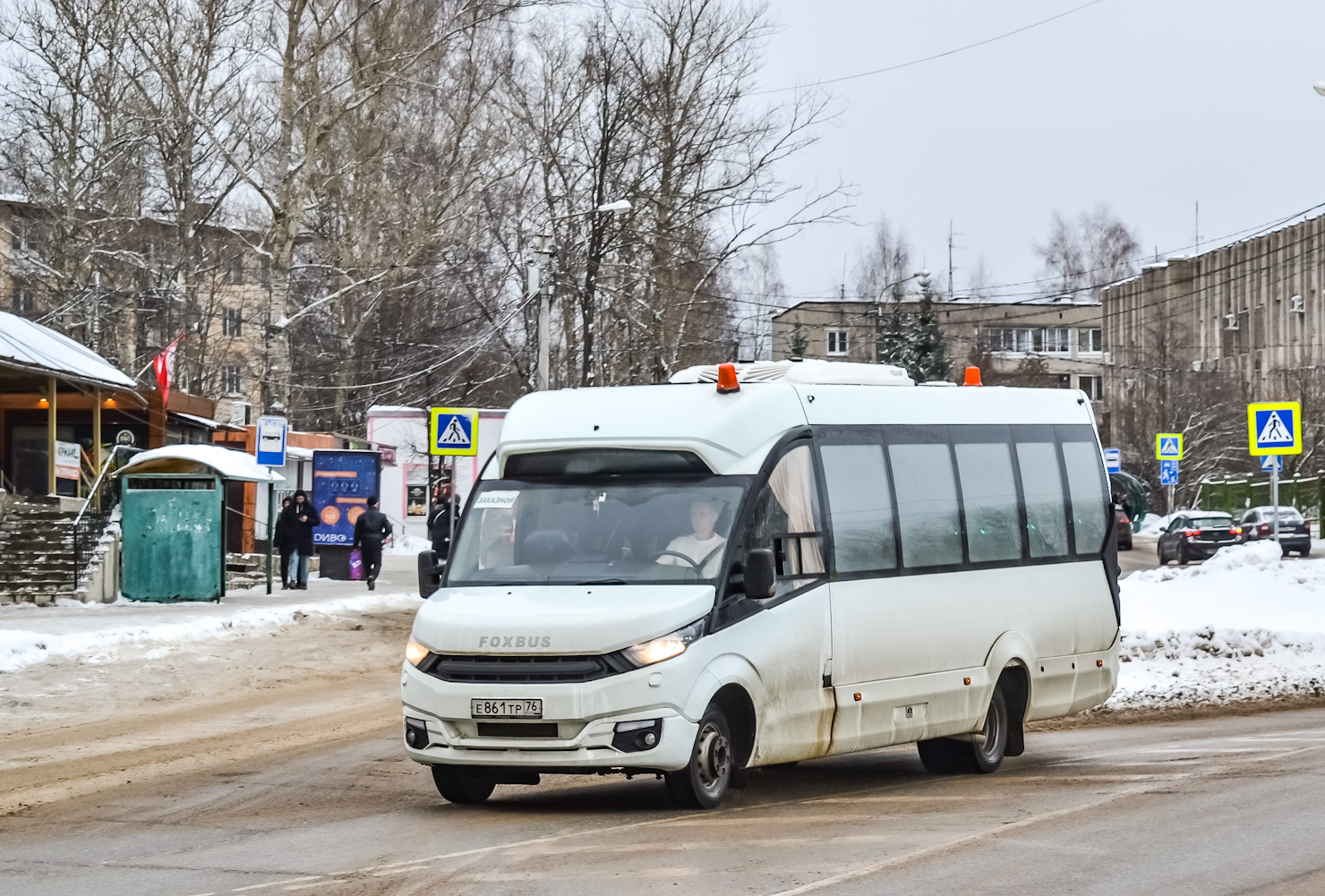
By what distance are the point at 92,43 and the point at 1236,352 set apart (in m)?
50.3

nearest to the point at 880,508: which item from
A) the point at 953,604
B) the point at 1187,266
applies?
the point at 953,604

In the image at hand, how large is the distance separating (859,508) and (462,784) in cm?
304

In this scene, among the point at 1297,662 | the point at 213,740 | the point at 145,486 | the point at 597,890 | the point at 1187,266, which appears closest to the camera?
the point at 597,890

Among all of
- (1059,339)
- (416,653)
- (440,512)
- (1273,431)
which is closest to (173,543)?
Answer: (440,512)

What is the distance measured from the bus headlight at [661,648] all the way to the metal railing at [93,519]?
60.4 feet

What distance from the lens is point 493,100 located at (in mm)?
47562

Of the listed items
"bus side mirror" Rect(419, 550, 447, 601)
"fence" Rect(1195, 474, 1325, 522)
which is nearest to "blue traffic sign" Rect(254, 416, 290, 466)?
"bus side mirror" Rect(419, 550, 447, 601)

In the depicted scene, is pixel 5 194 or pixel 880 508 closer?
pixel 880 508

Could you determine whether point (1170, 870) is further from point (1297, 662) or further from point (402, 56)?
point (402, 56)

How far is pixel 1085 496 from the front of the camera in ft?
45.2

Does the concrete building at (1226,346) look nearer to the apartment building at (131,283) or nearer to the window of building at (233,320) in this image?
the window of building at (233,320)

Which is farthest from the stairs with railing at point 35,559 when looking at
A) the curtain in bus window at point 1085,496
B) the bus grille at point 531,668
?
the bus grille at point 531,668

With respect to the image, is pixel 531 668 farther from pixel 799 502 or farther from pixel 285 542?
pixel 285 542

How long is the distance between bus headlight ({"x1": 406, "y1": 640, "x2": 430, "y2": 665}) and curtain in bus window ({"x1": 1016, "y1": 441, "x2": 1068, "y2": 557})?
16.3 ft
